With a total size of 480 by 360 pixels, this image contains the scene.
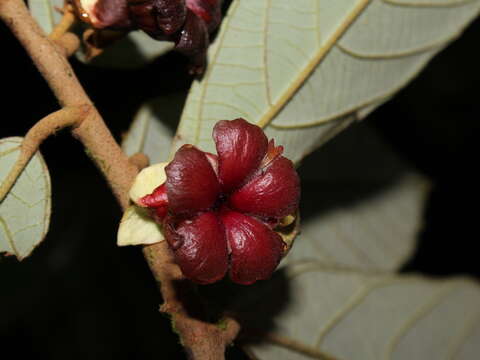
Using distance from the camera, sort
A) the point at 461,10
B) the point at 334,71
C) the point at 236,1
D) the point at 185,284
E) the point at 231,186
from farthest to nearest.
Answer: the point at 461,10 → the point at 334,71 → the point at 236,1 → the point at 185,284 → the point at 231,186

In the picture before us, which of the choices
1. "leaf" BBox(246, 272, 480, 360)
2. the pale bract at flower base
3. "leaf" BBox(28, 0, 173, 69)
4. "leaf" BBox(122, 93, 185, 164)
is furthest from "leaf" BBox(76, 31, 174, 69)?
"leaf" BBox(246, 272, 480, 360)

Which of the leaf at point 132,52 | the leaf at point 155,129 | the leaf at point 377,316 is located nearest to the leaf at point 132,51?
the leaf at point 132,52

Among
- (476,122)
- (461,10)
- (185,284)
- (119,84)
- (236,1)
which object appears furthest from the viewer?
(476,122)

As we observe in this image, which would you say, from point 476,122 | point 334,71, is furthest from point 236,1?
point 476,122

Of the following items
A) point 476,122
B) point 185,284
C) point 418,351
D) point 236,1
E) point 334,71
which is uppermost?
point 236,1

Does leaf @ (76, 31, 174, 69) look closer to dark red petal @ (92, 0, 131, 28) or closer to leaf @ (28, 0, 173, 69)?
leaf @ (28, 0, 173, 69)

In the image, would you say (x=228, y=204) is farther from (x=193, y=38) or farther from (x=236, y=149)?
(x=193, y=38)

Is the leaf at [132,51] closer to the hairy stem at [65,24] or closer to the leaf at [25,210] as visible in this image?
the hairy stem at [65,24]

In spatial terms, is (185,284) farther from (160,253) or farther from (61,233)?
(61,233)
